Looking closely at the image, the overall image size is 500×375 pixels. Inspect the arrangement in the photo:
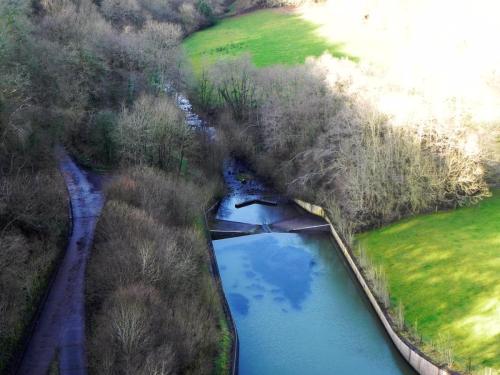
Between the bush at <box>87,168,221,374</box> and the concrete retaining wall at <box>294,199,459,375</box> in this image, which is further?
the concrete retaining wall at <box>294,199,459,375</box>

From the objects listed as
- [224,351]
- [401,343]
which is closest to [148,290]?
[224,351]

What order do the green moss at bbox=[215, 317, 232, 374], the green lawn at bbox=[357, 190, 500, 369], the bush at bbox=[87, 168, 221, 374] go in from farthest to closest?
the green lawn at bbox=[357, 190, 500, 369] → the green moss at bbox=[215, 317, 232, 374] → the bush at bbox=[87, 168, 221, 374]

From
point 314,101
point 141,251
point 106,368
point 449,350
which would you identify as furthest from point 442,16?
point 106,368

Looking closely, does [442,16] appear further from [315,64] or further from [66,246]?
[66,246]

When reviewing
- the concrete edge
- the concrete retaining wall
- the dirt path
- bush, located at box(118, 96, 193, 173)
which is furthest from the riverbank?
the dirt path

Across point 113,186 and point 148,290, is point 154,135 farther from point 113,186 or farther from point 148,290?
point 148,290

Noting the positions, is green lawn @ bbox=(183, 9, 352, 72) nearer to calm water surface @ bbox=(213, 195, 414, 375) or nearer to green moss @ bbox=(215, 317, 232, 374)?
calm water surface @ bbox=(213, 195, 414, 375)

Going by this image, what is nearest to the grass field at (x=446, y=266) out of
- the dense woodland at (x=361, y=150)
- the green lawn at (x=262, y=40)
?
the dense woodland at (x=361, y=150)
